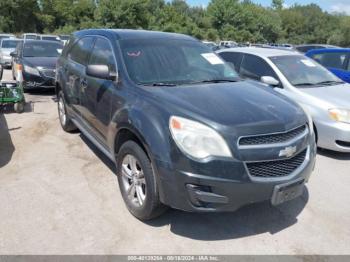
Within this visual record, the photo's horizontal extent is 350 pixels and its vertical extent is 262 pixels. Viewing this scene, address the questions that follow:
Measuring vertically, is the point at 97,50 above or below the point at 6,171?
above

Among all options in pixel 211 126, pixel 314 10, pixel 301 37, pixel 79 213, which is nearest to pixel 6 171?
pixel 79 213

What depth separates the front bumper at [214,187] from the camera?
3.00m

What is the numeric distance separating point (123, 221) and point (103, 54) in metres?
2.07

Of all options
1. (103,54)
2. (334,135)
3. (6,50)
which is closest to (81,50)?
(103,54)

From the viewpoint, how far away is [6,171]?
15.9 ft

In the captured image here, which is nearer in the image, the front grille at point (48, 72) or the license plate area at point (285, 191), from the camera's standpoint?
the license plate area at point (285, 191)

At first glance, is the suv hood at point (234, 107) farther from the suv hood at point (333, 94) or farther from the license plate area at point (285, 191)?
the suv hood at point (333, 94)

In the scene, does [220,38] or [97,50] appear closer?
[97,50]

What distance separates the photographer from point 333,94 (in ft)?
19.6

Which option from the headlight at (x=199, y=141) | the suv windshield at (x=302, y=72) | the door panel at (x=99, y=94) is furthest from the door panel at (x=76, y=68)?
the suv windshield at (x=302, y=72)

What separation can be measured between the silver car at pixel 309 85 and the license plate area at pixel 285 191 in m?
2.53

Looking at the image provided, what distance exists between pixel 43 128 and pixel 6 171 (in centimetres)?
210

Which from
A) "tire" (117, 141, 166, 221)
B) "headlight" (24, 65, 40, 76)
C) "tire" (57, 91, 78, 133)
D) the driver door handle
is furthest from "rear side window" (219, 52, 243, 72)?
"headlight" (24, 65, 40, 76)

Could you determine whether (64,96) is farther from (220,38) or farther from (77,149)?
(220,38)
